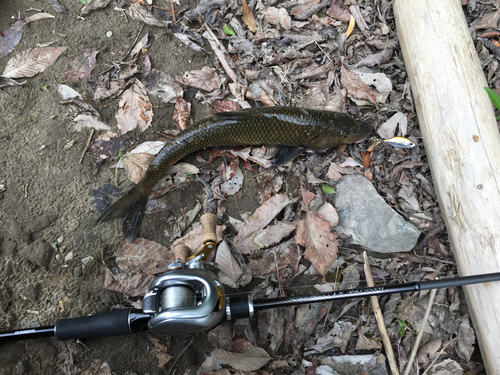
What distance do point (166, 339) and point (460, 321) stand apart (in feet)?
8.40

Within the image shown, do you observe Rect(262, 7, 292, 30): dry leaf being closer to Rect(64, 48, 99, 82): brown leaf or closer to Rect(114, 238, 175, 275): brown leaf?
Rect(64, 48, 99, 82): brown leaf

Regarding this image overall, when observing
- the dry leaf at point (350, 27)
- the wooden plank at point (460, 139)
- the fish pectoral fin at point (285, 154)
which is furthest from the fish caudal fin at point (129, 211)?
the dry leaf at point (350, 27)

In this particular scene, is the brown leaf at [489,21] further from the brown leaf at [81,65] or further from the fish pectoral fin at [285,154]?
the brown leaf at [81,65]

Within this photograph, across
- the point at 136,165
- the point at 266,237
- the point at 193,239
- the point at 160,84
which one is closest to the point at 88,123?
the point at 136,165

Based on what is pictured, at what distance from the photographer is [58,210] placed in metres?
3.11

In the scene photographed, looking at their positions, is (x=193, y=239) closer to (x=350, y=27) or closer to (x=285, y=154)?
(x=285, y=154)

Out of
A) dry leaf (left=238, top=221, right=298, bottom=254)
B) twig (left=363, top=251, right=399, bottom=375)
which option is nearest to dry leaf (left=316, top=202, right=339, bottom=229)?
dry leaf (left=238, top=221, right=298, bottom=254)

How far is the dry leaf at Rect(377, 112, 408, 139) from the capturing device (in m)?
3.60

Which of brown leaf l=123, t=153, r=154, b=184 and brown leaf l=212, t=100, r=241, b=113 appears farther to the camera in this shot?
brown leaf l=212, t=100, r=241, b=113

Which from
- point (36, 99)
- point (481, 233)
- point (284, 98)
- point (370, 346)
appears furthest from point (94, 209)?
point (481, 233)

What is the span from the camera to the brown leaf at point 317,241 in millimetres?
3053

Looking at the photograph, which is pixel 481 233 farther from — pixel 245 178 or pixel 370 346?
pixel 245 178

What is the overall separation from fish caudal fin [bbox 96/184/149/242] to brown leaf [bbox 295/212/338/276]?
1.52 meters

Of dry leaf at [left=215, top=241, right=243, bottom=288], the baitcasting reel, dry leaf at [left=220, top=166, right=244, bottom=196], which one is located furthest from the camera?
dry leaf at [left=220, top=166, right=244, bottom=196]
